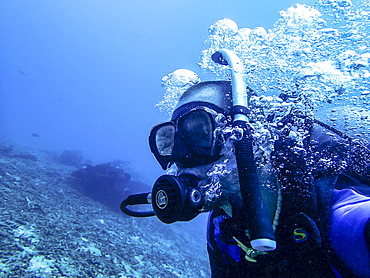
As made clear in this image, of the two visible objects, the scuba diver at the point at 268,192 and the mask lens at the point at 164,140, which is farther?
the mask lens at the point at 164,140

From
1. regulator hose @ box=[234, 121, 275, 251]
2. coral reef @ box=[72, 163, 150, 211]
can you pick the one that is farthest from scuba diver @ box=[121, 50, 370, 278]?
coral reef @ box=[72, 163, 150, 211]

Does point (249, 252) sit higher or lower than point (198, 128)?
lower

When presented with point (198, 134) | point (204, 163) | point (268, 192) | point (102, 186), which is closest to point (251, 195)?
point (268, 192)

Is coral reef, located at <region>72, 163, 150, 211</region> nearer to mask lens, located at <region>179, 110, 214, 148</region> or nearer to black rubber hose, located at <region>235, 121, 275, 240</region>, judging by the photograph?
mask lens, located at <region>179, 110, 214, 148</region>

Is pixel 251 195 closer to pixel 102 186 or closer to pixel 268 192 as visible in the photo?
pixel 268 192

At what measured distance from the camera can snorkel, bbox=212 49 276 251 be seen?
1394mm

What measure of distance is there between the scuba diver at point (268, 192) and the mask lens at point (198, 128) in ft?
0.04

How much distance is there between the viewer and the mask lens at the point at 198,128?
230 centimetres

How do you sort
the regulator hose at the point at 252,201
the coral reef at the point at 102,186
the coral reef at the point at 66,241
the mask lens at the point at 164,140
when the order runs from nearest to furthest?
the regulator hose at the point at 252,201, the mask lens at the point at 164,140, the coral reef at the point at 66,241, the coral reef at the point at 102,186

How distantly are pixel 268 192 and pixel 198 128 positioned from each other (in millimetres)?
954

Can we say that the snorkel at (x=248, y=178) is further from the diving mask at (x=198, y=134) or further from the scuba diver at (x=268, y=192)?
the diving mask at (x=198, y=134)

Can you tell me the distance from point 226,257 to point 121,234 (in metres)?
6.13

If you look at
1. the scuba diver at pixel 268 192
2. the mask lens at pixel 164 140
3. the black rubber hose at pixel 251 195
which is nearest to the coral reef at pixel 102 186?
the mask lens at pixel 164 140

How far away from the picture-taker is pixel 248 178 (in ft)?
5.30
